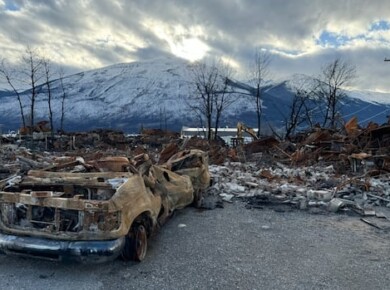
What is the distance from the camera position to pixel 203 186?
942 centimetres

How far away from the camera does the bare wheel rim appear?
16.7ft

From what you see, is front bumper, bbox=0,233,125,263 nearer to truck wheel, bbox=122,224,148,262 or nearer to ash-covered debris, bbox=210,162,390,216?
truck wheel, bbox=122,224,148,262

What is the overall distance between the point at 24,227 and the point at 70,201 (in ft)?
2.42

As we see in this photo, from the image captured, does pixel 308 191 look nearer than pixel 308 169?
Yes

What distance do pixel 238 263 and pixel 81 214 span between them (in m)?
2.21

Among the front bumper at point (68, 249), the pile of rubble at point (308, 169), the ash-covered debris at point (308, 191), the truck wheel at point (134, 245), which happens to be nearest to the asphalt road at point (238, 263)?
the truck wheel at point (134, 245)

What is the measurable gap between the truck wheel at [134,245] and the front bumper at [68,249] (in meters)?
0.53

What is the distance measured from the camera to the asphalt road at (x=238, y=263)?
15.1 feet

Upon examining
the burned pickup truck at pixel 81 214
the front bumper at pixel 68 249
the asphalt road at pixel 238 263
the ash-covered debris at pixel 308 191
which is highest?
the burned pickup truck at pixel 81 214

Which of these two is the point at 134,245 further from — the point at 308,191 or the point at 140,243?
the point at 308,191

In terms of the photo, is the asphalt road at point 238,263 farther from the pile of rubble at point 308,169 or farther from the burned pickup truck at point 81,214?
the pile of rubble at point 308,169

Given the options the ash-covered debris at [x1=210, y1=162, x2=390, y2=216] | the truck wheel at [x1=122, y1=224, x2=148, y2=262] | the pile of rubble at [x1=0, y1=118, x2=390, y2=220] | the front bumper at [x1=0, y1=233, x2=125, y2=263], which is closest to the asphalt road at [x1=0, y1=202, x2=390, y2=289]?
the truck wheel at [x1=122, y1=224, x2=148, y2=262]

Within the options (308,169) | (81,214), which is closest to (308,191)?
(308,169)

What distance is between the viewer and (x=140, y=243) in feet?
17.0
